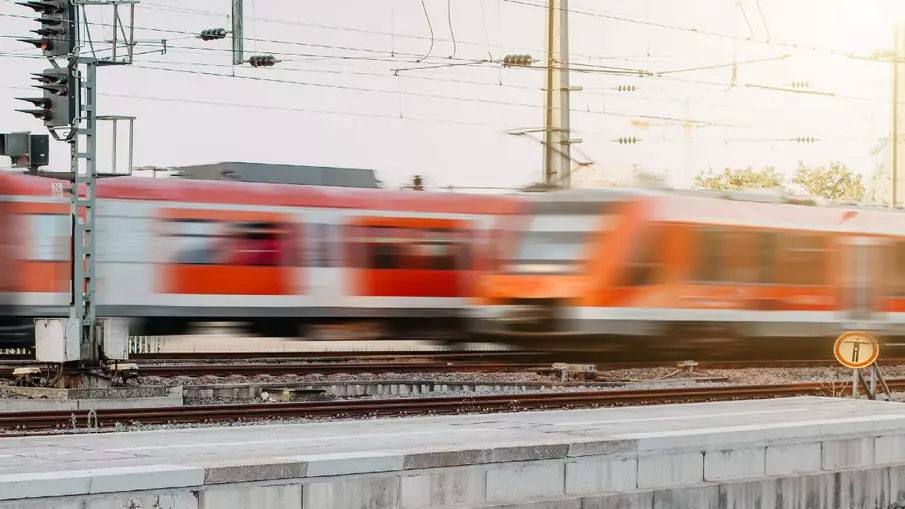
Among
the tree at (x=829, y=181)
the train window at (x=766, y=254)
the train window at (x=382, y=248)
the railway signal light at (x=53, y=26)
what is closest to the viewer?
the railway signal light at (x=53, y=26)

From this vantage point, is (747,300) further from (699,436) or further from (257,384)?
(699,436)

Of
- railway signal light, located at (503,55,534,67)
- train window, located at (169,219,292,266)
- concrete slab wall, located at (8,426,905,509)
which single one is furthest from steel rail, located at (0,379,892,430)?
railway signal light, located at (503,55,534,67)

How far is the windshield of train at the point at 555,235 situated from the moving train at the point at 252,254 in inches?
123

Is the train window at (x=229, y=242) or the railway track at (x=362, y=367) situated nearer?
the railway track at (x=362, y=367)

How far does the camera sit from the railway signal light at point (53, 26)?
17.0 meters

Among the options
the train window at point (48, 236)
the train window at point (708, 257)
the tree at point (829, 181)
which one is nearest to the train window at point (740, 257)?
the train window at point (708, 257)

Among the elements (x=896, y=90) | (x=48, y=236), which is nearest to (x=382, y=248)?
(x=48, y=236)

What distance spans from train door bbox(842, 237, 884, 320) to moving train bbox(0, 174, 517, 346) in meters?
5.70

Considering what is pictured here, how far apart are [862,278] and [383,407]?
28.8 ft

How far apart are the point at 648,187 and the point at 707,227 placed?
999mm

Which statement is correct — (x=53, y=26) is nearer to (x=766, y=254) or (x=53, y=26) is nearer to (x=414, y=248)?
(x=414, y=248)

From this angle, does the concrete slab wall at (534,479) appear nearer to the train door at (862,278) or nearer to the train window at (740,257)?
the train window at (740,257)

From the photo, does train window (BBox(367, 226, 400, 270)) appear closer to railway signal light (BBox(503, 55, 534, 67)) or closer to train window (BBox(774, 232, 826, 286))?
railway signal light (BBox(503, 55, 534, 67))

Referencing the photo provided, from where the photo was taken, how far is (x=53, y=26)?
56.4 ft
